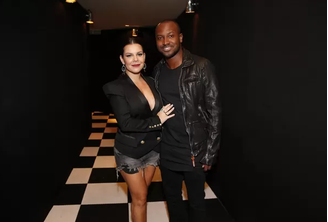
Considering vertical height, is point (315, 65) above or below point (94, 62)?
above

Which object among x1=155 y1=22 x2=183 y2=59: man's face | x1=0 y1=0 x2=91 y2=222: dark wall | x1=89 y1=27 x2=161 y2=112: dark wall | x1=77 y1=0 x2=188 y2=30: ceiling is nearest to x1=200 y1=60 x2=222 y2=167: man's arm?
x1=155 y1=22 x2=183 y2=59: man's face

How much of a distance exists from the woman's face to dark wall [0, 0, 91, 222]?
2.49ft

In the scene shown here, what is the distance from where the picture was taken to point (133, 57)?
5.22ft

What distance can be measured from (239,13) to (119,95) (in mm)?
1234

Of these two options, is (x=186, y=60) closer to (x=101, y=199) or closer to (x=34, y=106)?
(x=34, y=106)

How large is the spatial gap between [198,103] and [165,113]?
0.23 meters

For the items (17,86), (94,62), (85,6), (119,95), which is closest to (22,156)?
(17,86)

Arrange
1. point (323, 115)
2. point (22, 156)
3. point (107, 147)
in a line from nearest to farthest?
point (323, 115), point (22, 156), point (107, 147)

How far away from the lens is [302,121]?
125 cm

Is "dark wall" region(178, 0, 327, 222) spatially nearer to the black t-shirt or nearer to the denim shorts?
the black t-shirt

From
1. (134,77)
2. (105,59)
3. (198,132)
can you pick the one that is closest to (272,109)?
(198,132)

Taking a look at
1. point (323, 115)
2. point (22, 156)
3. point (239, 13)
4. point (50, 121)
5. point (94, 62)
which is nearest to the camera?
point (323, 115)

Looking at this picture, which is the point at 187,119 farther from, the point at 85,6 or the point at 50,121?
the point at 85,6

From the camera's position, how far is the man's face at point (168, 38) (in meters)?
1.57
